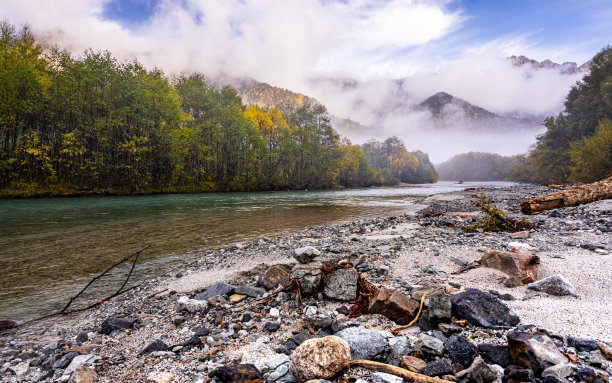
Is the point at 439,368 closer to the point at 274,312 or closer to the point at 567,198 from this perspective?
the point at 274,312

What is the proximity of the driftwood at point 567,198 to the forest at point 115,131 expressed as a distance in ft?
143

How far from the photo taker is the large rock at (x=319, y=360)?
195 centimetres

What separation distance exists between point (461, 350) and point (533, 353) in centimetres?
Answer: 46

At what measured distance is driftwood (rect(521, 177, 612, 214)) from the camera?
420 inches

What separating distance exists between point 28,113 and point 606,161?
67.3 metres

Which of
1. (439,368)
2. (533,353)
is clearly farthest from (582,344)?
(439,368)

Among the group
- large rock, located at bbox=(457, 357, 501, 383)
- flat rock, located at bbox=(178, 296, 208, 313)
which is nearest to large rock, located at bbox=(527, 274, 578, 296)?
large rock, located at bbox=(457, 357, 501, 383)

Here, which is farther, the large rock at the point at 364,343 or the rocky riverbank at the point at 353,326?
the large rock at the point at 364,343

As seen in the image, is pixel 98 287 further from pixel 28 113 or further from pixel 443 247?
pixel 28 113

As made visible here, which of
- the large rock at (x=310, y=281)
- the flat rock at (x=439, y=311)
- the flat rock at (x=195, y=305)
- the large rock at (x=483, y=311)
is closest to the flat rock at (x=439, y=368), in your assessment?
the flat rock at (x=439, y=311)

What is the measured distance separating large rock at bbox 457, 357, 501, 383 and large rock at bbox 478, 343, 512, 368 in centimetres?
26

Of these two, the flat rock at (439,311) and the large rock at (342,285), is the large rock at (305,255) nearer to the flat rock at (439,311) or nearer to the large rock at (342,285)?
the large rock at (342,285)

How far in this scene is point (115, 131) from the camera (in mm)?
38438

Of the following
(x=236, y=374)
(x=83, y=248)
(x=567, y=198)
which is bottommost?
(x=83, y=248)
